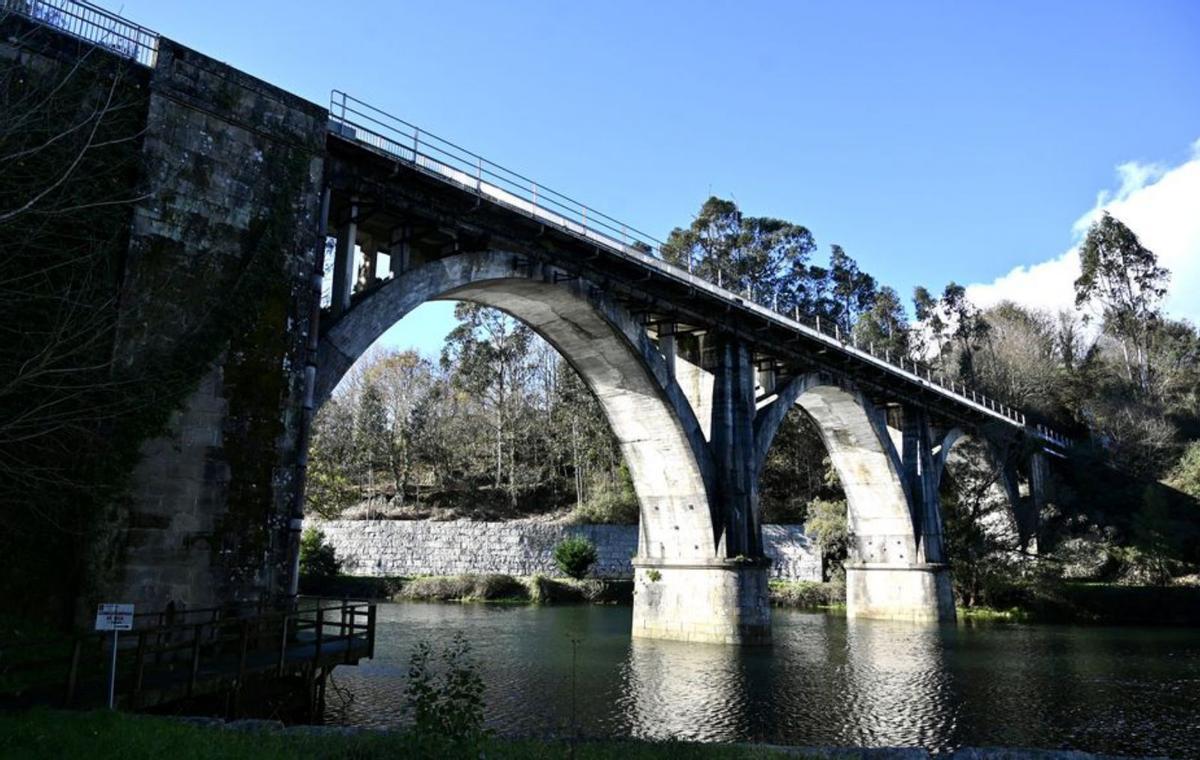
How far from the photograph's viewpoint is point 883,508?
39.2 meters

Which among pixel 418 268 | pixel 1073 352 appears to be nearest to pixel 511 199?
pixel 418 268

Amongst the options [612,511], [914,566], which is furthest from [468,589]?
[914,566]

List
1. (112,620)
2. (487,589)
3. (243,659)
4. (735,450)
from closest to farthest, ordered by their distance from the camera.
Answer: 1. (112,620)
2. (243,659)
3. (735,450)
4. (487,589)

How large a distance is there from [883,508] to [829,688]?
903 inches

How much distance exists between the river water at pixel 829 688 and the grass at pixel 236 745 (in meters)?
3.59

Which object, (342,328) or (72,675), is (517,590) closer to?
(342,328)

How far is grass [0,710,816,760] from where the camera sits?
7320 mm

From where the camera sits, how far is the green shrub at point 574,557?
44000mm

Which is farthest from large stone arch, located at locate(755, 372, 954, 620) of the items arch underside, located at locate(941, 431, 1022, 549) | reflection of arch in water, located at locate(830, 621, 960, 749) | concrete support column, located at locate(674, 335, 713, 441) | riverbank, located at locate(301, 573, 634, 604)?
→ riverbank, located at locate(301, 573, 634, 604)

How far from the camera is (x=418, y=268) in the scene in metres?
19.2

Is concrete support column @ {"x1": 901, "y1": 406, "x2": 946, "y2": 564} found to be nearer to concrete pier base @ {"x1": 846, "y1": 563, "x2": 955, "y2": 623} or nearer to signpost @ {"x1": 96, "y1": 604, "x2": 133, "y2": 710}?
concrete pier base @ {"x1": 846, "y1": 563, "x2": 955, "y2": 623}

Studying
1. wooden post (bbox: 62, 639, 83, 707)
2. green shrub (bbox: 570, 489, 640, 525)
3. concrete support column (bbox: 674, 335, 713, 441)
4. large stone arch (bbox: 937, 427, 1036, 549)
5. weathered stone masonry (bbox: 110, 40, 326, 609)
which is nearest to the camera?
wooden post (bbox: 62, 639, 83, 707)

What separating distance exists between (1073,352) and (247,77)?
65.9 metres

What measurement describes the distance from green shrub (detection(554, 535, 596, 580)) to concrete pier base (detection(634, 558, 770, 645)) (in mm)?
17203
